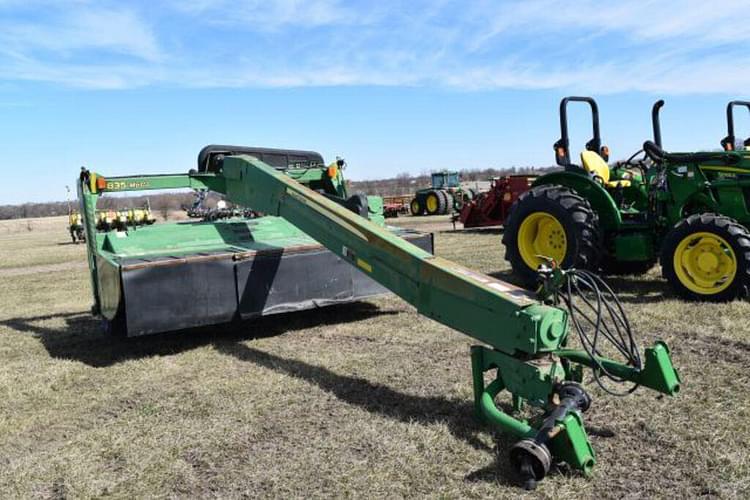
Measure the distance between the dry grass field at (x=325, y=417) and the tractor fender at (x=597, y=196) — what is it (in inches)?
44.3

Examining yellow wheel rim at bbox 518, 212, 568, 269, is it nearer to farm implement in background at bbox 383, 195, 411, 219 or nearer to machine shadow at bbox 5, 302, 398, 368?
machine shadow at bbox 5, 302, 398, 368

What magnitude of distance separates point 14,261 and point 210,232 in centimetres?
1431

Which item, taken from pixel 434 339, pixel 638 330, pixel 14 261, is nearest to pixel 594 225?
pixel 638 330

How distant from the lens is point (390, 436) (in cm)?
360

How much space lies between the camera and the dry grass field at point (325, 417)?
312 cm

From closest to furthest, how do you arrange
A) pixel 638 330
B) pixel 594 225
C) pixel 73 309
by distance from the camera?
pixel 638 330 → pixel 594 225 → pixel 73 309

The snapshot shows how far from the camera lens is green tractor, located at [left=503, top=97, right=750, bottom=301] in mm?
6262

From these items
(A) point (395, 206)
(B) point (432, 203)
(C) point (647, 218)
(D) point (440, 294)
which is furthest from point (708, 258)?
(A) point (395, 206)

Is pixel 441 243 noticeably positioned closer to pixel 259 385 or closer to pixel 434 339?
pixel 434 339

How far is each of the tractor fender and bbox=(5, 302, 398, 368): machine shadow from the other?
2.64 m

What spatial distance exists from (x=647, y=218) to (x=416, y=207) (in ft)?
73.2

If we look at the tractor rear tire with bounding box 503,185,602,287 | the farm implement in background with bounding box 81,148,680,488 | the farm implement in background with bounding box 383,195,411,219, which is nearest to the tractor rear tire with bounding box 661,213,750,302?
the tractor rear tire with bounding box 503,185,602,287

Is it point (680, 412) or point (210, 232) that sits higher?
point (210, 232)

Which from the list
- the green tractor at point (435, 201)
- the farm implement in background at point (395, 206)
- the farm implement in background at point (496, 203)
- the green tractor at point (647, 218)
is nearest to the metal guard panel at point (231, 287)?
the green tractor at point (647, 218)
